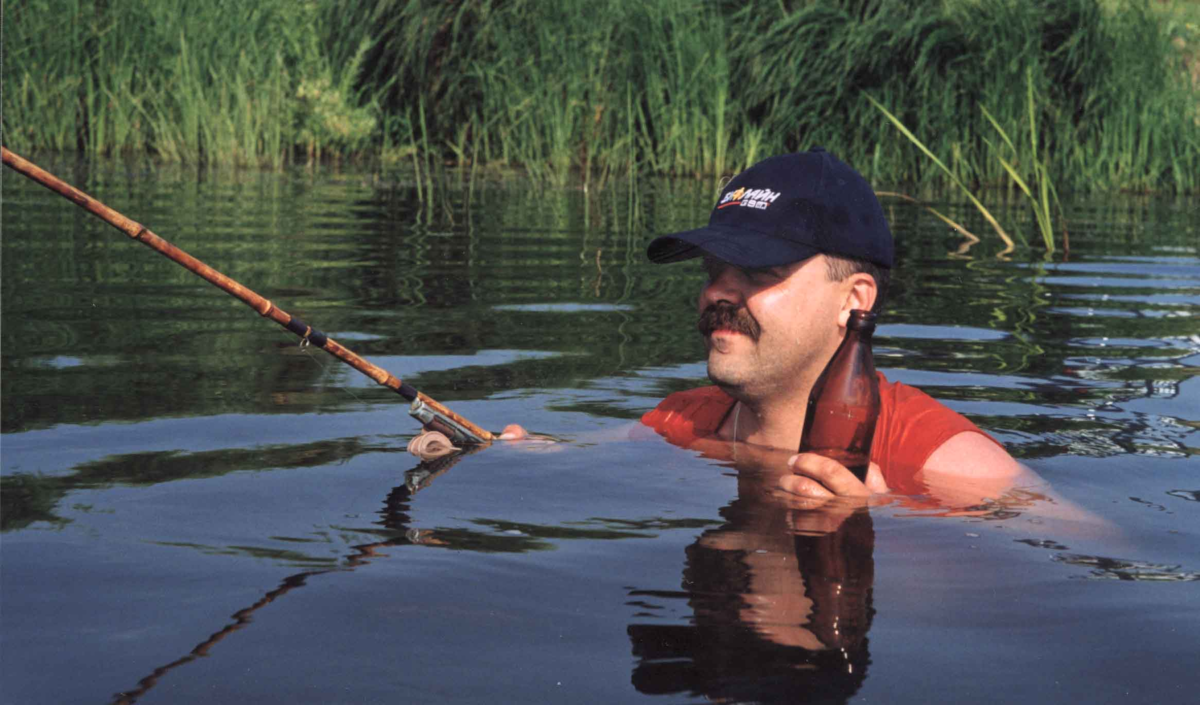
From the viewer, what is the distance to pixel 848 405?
3602 millimetres

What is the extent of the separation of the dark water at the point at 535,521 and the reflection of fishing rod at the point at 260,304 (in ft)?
0.48

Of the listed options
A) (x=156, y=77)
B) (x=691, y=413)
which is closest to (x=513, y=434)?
(x=691, y=413)

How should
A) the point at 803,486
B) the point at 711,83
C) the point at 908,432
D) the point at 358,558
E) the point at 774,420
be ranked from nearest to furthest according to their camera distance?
the point at 358,558, the point at 803,486, the point at 908,432, the point at 774,420, the point at 711,83

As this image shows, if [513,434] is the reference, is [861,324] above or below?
above

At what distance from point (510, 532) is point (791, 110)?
1115cm

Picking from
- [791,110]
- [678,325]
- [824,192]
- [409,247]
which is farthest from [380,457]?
[791,110]

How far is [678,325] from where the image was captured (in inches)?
298

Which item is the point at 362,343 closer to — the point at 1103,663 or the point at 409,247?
the point at 409,247

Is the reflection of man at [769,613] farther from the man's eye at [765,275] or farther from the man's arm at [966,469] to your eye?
the man's eye at [765,275]

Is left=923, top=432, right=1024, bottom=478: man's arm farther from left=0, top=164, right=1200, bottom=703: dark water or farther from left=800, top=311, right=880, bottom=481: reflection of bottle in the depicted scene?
left=800, top=311, right=880, bottom=481: reflection of bottle

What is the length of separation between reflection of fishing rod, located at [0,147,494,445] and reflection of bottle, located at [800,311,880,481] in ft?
4.26

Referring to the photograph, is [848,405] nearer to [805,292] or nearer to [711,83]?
[805,292]

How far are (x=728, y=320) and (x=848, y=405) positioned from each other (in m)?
0.55

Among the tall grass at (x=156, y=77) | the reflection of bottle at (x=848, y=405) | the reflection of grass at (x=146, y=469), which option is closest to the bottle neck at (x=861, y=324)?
the reflection of bottle at (x=848, y=405)
